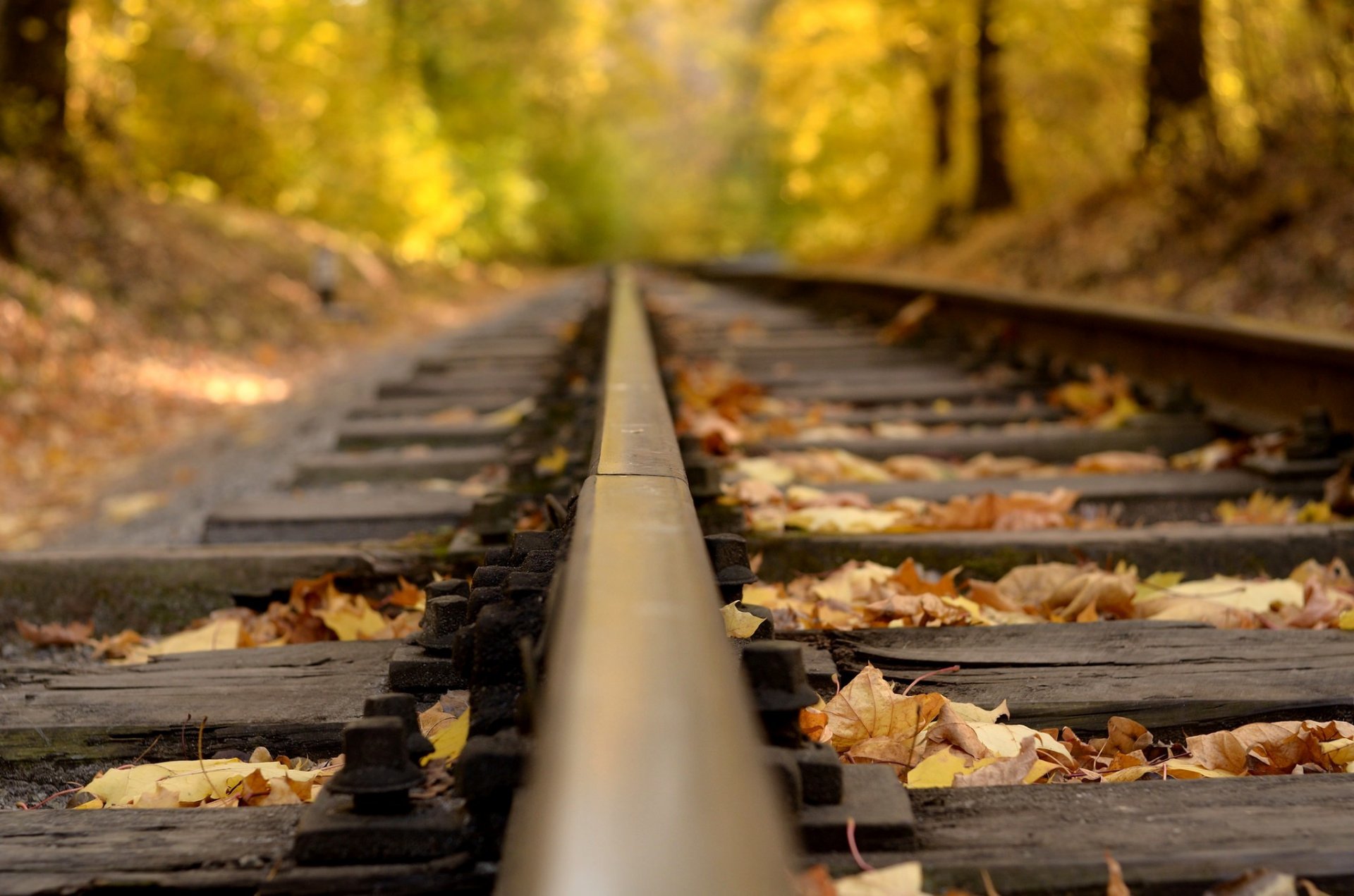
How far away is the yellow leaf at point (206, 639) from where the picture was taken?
2.21 meters

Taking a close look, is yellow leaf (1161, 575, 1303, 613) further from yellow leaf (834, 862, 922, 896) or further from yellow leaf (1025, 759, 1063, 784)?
yellow leaf (834, 862, 922, 896)

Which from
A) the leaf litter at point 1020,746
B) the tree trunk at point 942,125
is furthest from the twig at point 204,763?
the tree trunk at point 942,125

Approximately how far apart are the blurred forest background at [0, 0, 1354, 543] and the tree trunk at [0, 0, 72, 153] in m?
0.02

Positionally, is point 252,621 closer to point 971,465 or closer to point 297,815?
point 297,815

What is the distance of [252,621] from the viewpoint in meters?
2.37

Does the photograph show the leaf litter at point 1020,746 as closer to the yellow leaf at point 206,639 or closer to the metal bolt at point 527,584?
the metal bolt at point 527,584

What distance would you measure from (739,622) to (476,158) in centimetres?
3078

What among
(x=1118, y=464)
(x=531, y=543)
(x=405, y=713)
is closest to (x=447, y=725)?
(x=405, y=713)

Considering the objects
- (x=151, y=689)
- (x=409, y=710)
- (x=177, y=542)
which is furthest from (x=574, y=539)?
(x=177, y=542)

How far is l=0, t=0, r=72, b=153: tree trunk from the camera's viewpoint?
33.6 feet

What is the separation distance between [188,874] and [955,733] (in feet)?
2.79

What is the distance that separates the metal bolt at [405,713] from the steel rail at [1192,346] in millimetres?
2743

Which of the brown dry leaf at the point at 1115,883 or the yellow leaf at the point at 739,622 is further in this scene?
the yellow leaf at the point at 739,622

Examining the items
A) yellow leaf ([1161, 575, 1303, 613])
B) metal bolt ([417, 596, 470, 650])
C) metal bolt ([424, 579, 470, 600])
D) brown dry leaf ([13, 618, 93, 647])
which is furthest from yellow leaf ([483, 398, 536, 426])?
metal bolt ([417, 596, 470, 650])
